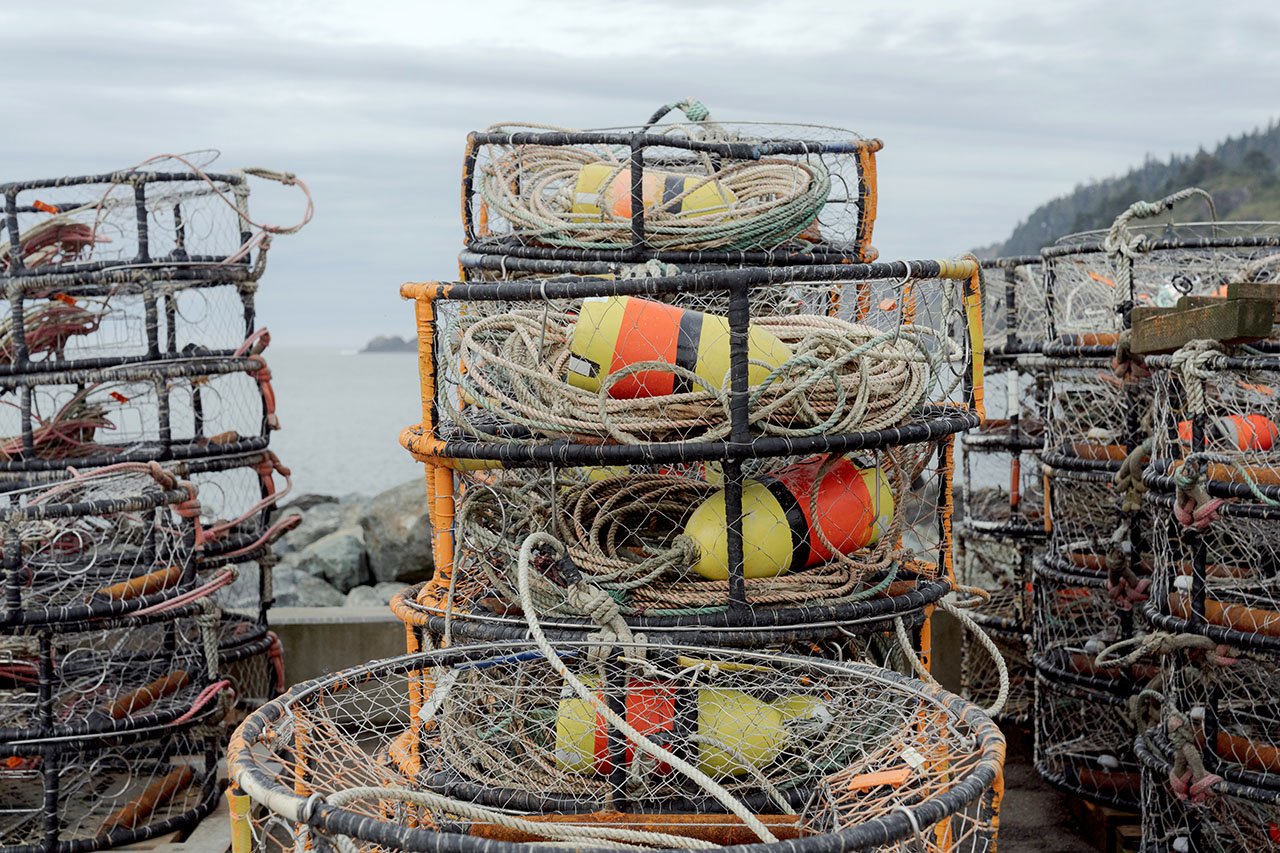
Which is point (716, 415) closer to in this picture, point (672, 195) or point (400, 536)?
point (672, 195)

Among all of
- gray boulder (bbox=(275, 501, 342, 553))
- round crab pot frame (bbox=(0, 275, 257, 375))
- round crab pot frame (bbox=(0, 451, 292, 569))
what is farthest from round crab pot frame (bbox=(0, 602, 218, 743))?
gray boulder (bbox=(275, 501, 342, 553))

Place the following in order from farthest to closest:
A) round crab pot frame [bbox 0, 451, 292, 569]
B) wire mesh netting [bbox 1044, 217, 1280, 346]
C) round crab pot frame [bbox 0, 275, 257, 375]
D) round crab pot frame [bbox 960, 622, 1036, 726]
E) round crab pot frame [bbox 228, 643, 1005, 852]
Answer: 1. round crab pot frame [bbox 960, 622, 1036, 726]
2. round crab pot frame [bbox 0, 275, 257, 375]
3. round crab pot frame [bbox 0, 451, 292, 569]
4. wire mesh netting [bbox 1044, 217, 1280, 346]
5. round crab pot frame [bbox 228, 643, 1005, 852]

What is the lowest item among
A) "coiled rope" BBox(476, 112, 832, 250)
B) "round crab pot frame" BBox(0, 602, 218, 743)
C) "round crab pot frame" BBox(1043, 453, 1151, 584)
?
"round crab pot frame" BBox(0, 602, 218, 743)

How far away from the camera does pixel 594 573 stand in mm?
3352

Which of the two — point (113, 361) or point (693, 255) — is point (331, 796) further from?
point (113, 361)

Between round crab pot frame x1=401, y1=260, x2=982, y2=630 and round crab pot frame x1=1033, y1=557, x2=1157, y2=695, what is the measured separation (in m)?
2.04

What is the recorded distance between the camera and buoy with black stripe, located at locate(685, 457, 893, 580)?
10.8ft

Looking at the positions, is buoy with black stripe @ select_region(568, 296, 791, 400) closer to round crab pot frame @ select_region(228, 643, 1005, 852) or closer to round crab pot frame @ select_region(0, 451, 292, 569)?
round crab pot frame @ select_region(228, 643, 1005, 852)

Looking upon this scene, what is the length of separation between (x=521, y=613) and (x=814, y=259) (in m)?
1.62

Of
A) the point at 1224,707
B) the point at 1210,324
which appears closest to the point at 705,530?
the point at 1210,324

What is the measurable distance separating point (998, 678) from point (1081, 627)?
68cm

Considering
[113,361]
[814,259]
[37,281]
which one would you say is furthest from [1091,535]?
[37,281]

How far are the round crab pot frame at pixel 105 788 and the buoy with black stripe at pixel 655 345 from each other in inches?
118

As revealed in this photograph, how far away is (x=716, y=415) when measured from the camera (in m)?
3.17
